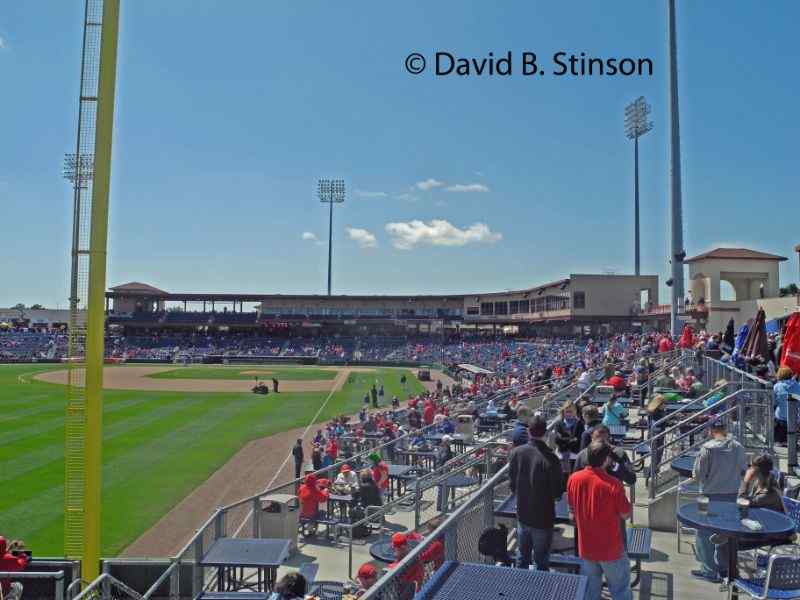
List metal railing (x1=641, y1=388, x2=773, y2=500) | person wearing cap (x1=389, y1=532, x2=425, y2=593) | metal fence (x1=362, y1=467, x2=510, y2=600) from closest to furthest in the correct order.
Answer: metal fence (x1=362, y1=467, x2=510, y2=600) < person wearing cap (x1=389, y1=532, x2=425, y2=593) < metal railing (x1=641, y1=388, x2=773, y2=500)

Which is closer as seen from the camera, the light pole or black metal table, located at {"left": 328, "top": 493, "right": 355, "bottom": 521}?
black metal table, located at {"left": 328, "top": 493, "right": 355, "bottom": 521}

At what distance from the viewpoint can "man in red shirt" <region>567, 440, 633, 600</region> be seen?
4.73 meters

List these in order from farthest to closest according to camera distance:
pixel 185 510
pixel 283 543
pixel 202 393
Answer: pixel 202 393 → pixel 185 510 → pixel 283 543

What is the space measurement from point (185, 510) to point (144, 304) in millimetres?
77051

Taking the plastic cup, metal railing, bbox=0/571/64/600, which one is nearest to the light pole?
the plastic cup

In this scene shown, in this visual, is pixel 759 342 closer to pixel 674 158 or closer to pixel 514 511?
pixel 514 511

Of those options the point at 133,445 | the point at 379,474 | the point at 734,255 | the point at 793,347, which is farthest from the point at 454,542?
the point at 734,255

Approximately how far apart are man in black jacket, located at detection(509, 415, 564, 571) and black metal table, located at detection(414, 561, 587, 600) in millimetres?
1353

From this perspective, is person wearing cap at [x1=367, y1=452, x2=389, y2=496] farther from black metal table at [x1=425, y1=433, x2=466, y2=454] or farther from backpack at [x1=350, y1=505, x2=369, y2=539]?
black metal table at [x1=425, y1=433, x2=466, y2=454]

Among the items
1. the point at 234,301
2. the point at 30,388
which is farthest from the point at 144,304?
the point at 30,388

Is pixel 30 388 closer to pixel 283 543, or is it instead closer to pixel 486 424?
pixel 486 424

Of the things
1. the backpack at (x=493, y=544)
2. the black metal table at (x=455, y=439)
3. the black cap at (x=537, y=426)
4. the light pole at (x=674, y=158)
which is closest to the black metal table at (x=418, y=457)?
the black metal table at (x=455, y=439)

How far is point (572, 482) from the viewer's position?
4.85 metres

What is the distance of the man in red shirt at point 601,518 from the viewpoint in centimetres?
473
